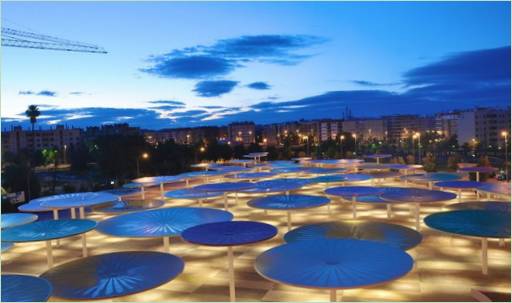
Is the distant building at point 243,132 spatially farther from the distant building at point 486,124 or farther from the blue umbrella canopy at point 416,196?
the blue umbrella canopy at point 416,196

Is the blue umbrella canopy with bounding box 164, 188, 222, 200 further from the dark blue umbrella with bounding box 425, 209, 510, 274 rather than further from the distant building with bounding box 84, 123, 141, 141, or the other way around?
the distant building with bounding box 84, 123, 141, 141

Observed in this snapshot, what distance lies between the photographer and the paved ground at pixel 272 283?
9.68m

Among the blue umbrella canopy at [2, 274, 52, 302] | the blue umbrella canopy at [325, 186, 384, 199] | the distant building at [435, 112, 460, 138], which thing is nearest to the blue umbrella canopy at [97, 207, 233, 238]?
the blue umbrella canopy at [2, 274, 52, 302]

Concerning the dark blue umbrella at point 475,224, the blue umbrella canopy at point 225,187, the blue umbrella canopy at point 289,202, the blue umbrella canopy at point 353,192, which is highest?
the blue umbrella canopy at point 225,187

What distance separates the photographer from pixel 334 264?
22.1 ft

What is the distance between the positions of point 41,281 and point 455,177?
757 inches

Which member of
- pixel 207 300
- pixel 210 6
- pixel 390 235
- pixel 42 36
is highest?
pixel 42 36

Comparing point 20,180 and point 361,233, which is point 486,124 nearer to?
point 20,180

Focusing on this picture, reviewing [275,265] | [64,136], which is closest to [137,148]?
[275,265]

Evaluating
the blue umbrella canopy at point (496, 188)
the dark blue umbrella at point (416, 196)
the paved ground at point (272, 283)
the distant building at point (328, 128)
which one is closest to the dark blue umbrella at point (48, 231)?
the paved ground at point (272, 283)

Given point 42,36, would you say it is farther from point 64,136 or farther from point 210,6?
point 64,136

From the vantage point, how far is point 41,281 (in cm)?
669

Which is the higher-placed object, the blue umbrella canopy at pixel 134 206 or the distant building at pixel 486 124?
the distant building at pixel 486 124

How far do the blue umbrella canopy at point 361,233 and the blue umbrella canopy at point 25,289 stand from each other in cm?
482
